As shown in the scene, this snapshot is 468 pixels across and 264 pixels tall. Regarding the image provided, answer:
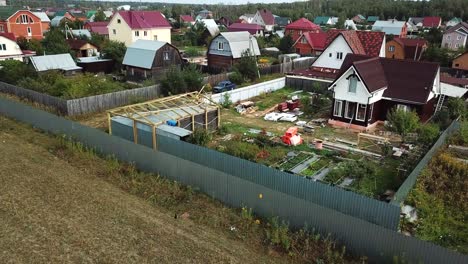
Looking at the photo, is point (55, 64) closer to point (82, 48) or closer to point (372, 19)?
point (82, 48)

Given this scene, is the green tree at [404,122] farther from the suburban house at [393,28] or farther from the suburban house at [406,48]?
the suburban house at [393,28]

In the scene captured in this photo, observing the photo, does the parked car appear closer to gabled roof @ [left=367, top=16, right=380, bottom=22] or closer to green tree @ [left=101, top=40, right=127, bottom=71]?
green tree @ [left=101, top=40, right=127, bottom=71]

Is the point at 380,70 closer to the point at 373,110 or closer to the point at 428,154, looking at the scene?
the point at 373,110

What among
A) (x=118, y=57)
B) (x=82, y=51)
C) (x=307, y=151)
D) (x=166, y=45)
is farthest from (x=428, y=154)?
(x=82, y=51)

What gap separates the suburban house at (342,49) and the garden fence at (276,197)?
2291 centimetres

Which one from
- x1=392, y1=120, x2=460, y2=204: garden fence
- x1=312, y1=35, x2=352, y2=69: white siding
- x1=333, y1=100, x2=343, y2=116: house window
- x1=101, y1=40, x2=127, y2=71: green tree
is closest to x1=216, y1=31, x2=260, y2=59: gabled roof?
x1=312, y1=35, x2=352, y2=69: white siding

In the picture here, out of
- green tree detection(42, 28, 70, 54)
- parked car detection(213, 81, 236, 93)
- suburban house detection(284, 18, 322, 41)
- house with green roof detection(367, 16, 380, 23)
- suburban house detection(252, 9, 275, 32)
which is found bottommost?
parked car detection(213, 81, 236, 93)

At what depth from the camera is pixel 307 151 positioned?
19234 mm

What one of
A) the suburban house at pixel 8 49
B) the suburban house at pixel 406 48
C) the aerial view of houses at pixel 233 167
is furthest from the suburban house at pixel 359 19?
the suburban house at pixel 8 49

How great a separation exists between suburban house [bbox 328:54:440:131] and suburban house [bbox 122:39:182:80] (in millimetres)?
16718

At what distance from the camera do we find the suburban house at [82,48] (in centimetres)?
4565

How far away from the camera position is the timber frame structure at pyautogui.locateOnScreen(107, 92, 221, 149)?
61.4 feet

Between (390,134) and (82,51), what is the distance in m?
38.0

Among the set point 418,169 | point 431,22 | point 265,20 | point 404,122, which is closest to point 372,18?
point 431,22
